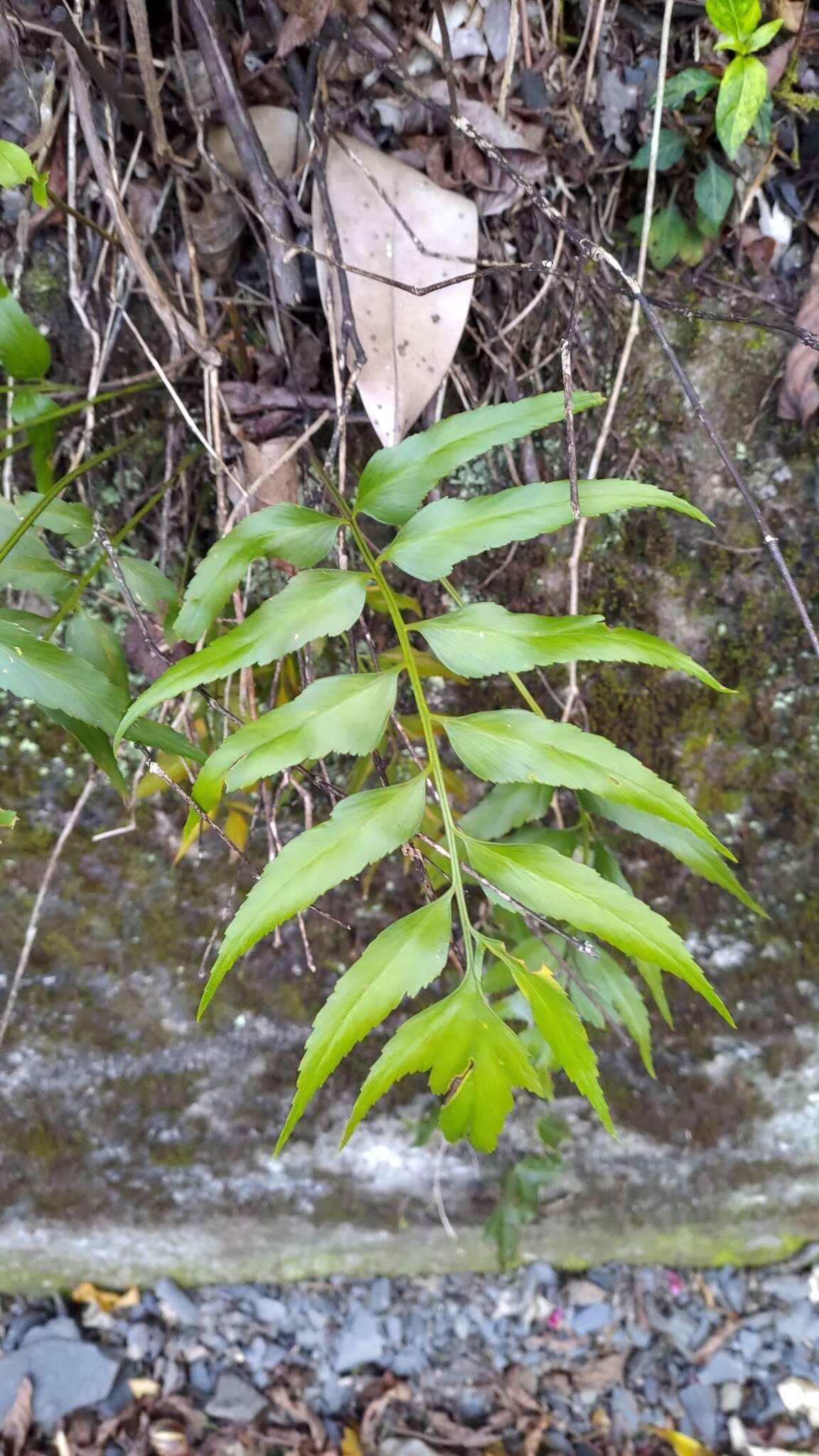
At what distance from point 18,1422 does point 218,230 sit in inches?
78.0

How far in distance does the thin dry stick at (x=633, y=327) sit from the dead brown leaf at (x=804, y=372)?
191mm

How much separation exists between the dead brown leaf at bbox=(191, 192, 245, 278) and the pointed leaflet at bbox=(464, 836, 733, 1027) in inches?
29.8

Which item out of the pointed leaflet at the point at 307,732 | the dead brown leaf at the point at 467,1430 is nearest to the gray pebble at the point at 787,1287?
the dead brown leaf at the point at 467,1430

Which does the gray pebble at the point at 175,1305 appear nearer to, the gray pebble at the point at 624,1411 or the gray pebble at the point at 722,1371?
the gray pebble at the point at 624,1411

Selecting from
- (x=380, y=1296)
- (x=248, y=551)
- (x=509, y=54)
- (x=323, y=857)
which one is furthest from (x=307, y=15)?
(x=380, y=1296)

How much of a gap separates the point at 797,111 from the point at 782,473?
40cm

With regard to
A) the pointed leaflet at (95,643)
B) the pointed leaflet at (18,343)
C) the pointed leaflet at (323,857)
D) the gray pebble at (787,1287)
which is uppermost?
the pointed leaflet at (18,343)

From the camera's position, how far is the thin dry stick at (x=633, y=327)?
899mm

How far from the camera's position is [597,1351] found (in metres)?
1.67

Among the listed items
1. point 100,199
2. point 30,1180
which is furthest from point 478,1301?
point 100,199

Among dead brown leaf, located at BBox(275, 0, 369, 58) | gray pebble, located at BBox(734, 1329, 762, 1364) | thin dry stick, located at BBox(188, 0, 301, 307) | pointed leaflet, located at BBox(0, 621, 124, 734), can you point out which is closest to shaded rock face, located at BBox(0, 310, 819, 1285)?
gray pebble, located at BBox(734, 1329, 762, 1364)

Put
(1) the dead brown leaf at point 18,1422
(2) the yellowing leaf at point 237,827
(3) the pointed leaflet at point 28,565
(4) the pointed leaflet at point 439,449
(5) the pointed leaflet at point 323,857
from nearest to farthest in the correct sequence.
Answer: (5) the pointed leaflet at point 323,857
(4) the pointed leaflet at point 439,449
(3) the pointed leaflet at point 28,565
(2) the yellowing leaf at point 237,827
(1) the dead brown leaf at point 18,1422

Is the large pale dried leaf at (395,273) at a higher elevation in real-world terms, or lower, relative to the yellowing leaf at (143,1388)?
higher

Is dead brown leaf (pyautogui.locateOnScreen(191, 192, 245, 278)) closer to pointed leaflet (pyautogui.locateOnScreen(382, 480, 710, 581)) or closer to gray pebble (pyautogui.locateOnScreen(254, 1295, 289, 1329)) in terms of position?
pointed leaflet (pyautogui.locateOnScreen(382, 480, 710, 581))
